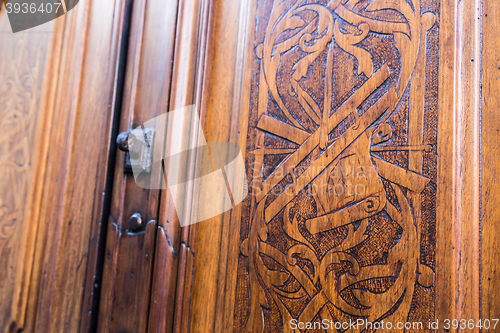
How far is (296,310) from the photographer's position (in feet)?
1.94

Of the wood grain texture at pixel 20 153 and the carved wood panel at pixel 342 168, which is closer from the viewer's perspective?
the carved wood panel at pixel 342 168

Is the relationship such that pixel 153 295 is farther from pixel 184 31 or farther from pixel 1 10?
pixel 1 10

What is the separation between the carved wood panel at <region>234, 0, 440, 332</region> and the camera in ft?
1.81

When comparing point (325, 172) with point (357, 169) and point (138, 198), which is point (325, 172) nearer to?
point (357, 169)

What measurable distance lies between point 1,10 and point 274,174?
0.73m

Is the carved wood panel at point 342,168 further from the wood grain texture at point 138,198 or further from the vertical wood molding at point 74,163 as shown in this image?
the vertical wood molding at point 74,163

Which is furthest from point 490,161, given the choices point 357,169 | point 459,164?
point 357,169

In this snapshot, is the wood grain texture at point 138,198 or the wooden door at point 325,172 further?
the wood grain texture at point 138,198

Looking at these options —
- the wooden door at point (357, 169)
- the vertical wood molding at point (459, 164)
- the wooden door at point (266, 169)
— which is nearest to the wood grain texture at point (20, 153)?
the wooden door at point (266, 169)

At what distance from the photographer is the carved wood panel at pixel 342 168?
0.55 meters

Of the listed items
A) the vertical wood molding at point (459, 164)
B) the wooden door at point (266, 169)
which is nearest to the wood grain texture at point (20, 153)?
the wooden door at point (266, 169)

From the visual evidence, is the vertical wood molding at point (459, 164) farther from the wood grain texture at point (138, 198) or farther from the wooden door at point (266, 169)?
the wood grain texture at point (138, 198)

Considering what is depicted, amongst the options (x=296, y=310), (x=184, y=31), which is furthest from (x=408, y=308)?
(x=184, y=31)

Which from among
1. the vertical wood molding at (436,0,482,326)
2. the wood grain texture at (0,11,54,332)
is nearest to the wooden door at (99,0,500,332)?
the vertical wood molding at (436,0,482,326)
